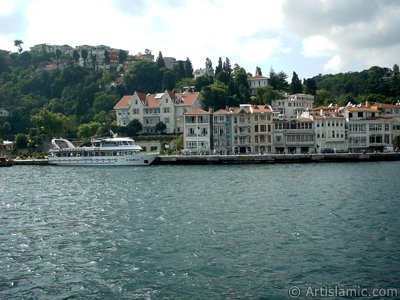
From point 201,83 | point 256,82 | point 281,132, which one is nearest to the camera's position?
point 281,132

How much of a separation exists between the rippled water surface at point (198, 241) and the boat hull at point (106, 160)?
31380 millimetres

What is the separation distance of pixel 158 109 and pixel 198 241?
76.6 m

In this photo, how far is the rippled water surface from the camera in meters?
17.8

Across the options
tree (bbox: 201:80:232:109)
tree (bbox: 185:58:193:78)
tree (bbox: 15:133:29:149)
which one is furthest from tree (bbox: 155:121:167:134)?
tree (bbox: 185:58:193:78)

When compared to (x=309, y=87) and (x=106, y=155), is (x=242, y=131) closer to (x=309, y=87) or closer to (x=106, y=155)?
(x=106, y=155)

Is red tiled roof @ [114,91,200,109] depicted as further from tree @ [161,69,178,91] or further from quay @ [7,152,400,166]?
quay @ [7,152,400,166]

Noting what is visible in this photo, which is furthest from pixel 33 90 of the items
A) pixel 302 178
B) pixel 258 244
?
pixel 258 244

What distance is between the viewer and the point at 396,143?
84.3m

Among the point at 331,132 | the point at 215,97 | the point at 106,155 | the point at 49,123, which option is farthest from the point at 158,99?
the point at 331,132

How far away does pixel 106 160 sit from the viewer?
7806cm

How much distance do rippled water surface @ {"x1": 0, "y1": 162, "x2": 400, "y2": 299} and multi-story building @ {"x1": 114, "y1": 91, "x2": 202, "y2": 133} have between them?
53.6m

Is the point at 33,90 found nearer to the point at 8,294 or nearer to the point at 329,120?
the point at 329,120

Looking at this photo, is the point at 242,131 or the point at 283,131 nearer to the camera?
the point at 283,131

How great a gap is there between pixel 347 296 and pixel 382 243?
701cm
